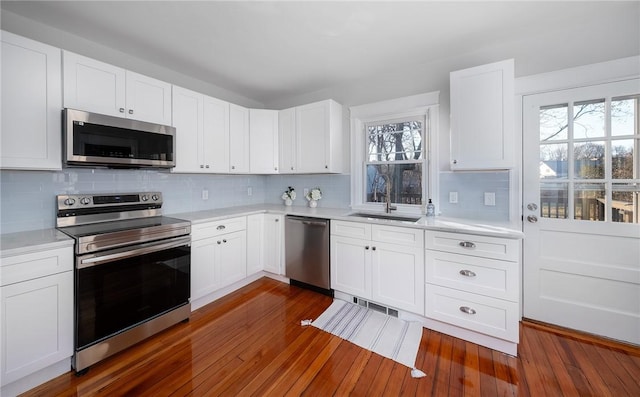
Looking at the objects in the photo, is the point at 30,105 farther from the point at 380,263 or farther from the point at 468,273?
the point at 468,273

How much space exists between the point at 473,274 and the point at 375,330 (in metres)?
0.94

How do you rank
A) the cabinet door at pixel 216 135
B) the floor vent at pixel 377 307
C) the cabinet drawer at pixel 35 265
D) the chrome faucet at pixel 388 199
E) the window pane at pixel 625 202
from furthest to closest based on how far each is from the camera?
the chrome faucet at pixel 388 199 → the cabinet door at pixel 216 135 → the floor vent at pixel 377 307 → the window pane at pixel 625 202 → the cabinet drawer at pixel 35 265

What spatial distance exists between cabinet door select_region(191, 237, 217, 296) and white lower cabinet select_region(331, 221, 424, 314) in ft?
4.15

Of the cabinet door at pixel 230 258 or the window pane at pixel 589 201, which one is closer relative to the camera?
the window pane at pixel 589 201

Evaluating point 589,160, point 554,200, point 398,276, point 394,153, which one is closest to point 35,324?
point 398,276

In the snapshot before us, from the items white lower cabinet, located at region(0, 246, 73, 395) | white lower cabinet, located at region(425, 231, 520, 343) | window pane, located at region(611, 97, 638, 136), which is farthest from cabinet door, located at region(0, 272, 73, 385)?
window pane, located at region(611, 97, 638, 136)

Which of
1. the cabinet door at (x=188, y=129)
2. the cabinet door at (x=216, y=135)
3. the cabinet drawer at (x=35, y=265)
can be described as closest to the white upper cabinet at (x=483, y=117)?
the cabinet door at (x=216, y=135)

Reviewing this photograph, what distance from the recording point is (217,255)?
2646 mm

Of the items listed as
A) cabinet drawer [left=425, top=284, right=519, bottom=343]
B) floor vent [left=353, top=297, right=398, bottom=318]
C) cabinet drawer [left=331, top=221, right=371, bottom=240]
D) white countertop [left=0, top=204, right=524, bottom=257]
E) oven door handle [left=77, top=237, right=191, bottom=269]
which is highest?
white countertop [left=0, top=204, right=524, bottom=257]

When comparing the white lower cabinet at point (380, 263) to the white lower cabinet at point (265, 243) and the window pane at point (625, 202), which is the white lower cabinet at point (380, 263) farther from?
the window pane at point (625, 202)

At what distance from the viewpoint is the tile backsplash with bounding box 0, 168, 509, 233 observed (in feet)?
6.19

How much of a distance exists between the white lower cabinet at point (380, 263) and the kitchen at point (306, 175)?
0.69 metres

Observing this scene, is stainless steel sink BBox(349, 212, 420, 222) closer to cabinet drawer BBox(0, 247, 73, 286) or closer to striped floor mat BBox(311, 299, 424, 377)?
striped floor mat BBox(311, 299, 424, 377)

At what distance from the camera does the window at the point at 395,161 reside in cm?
286
